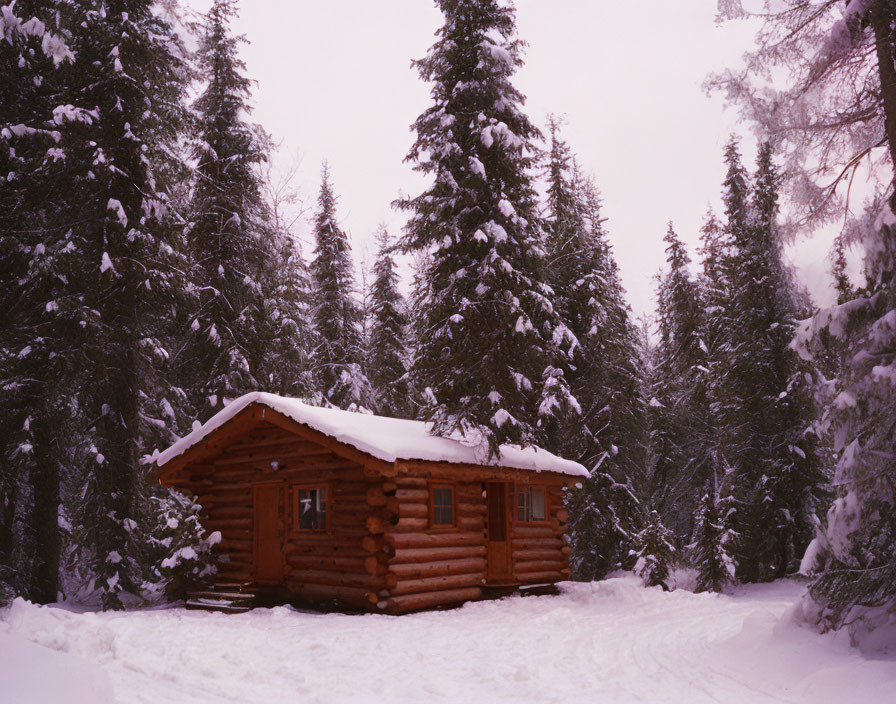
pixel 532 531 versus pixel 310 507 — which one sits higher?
pixel 310 507

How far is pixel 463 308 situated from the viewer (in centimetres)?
1916

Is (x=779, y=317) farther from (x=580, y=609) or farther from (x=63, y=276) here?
(x=63, y=276)

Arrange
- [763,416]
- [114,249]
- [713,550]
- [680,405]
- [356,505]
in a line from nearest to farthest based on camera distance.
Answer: [356,505] < [114,249] < [713,550] < [763,416] < [680,405]

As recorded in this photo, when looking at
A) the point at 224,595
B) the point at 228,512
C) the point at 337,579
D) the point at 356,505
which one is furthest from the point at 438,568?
the point at 228,512

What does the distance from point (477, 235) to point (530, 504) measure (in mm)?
7720

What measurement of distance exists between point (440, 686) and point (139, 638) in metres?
5.05

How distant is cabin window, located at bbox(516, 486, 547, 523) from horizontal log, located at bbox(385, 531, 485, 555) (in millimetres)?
2007

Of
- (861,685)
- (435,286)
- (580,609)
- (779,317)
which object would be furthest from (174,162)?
(779,317)

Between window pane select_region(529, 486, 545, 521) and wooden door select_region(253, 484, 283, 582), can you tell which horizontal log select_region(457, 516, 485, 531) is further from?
wooden door select_region(253, 484, 283, 582)

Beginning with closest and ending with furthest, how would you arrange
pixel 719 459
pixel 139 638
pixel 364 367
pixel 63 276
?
pixel 139 638, pixel 63 276, pixel 719 459, pixel 364 367

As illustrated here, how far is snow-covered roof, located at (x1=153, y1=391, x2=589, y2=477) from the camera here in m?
14.4

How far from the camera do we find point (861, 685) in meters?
7.57

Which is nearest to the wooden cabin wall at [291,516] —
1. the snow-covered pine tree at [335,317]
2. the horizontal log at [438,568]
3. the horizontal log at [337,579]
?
the horizontal log at [337,579]

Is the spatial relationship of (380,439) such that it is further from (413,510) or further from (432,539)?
(432,539)
